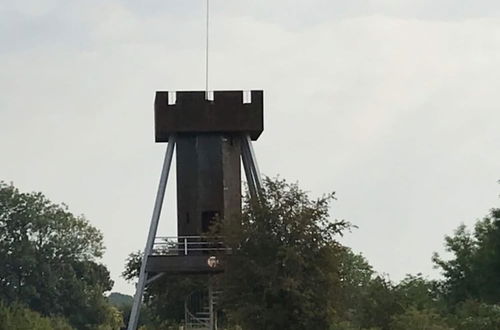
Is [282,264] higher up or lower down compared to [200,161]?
lower down

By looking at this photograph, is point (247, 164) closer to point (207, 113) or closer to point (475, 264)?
point (207, 113)

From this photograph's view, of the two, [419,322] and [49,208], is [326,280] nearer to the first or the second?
[419,322]

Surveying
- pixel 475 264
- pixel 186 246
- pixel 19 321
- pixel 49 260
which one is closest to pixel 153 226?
pixel 186 246

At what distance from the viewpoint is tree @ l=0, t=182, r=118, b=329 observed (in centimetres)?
11450

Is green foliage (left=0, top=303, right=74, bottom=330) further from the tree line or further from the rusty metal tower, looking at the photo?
the rusty metal tower

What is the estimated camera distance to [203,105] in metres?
52.9

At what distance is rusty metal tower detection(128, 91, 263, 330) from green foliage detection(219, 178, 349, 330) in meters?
9.52

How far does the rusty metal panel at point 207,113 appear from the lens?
5291 cm

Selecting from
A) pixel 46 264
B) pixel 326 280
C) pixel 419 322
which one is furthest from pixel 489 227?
pixel 46 264

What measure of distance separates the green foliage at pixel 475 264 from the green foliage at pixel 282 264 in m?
13.7

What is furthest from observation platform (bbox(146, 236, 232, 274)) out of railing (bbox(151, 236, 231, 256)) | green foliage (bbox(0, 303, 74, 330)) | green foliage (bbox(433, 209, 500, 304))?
green foliage (bbox(0, 303, 74, 330))

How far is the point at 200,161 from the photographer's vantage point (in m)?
53.3

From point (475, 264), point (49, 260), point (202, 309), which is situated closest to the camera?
point (475, 264)

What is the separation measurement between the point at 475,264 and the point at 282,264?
18.3 meters
